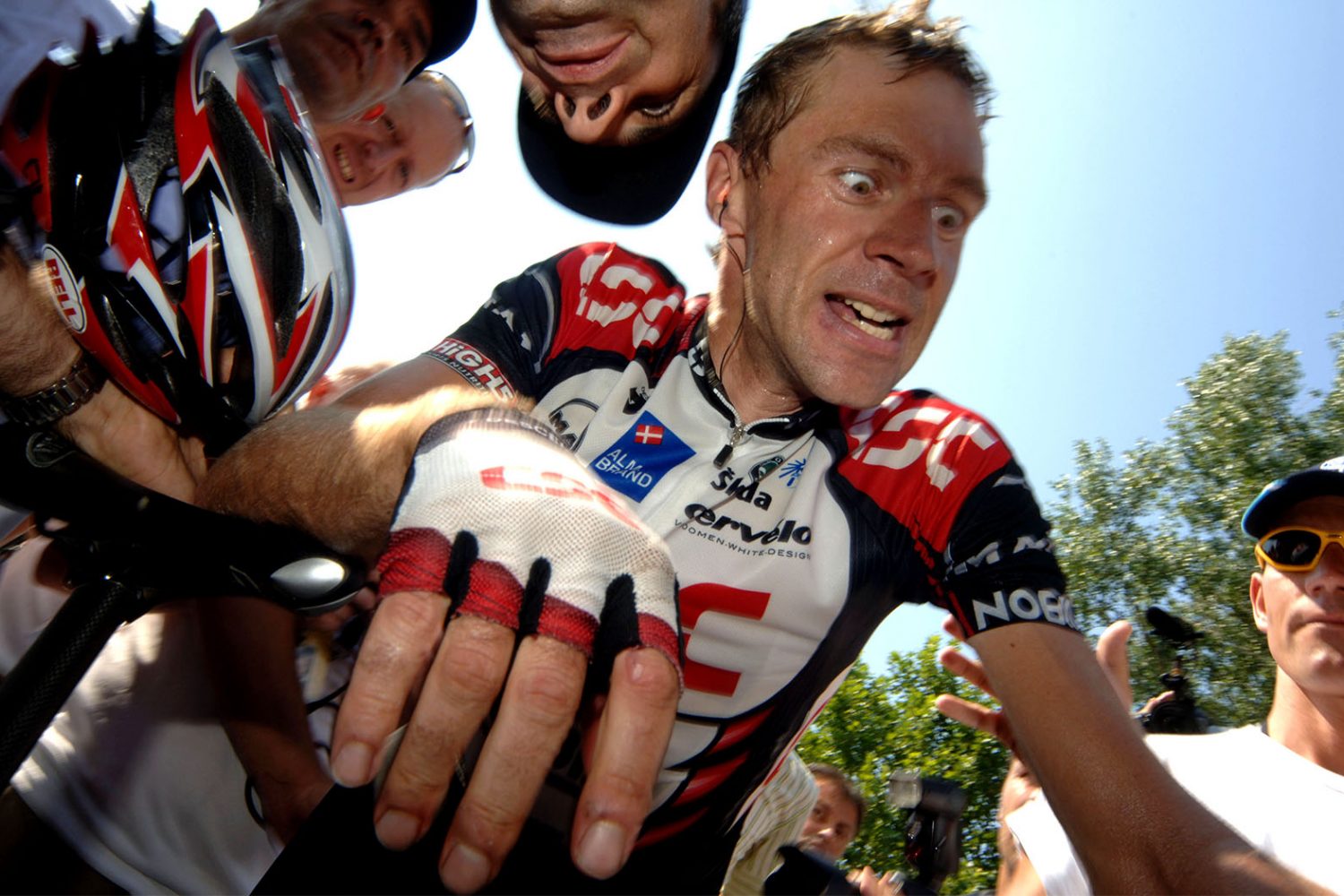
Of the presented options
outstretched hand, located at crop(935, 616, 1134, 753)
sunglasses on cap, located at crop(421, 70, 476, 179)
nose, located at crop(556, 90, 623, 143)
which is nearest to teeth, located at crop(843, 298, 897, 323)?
nose, located at crop(556, 90, 623, 143)

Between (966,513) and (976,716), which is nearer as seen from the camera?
(966,513)

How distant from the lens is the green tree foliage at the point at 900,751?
47.7 ft

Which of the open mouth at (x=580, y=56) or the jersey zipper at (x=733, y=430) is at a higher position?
the open mouth at (x=580, y=56)

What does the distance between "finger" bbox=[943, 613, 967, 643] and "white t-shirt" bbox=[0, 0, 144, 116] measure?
6.46 feet

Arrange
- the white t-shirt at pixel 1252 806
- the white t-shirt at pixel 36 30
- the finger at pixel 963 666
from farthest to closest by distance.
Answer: the finger at pixel 963 666, the white t-shirt at pixel 1252 806, the white t-shirt at pixel 36 30

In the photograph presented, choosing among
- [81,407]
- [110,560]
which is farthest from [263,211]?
[110,560]

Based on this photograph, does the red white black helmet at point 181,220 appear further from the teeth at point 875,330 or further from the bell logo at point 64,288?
the teeth at point 875,330

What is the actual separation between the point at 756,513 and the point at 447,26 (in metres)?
1.34

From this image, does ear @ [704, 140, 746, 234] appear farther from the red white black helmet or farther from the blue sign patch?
Answer: the red white black helmet

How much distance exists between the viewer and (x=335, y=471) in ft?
3.47

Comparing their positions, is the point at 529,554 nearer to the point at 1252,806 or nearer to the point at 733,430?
the point at 733,430

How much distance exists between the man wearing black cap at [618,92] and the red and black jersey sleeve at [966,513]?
816 mm

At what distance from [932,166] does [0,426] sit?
1.89m

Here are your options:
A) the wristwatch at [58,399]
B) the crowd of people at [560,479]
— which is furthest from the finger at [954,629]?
the wristwatch at [58,399]
